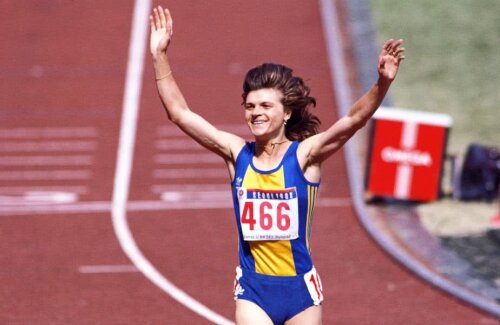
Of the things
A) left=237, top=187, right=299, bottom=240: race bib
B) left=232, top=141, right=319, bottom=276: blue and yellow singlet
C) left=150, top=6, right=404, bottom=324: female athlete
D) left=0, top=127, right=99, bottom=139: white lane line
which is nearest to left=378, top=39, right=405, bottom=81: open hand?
left=150, top=6, right=404, bottom=324: female athlete

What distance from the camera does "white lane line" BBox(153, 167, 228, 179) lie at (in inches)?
538

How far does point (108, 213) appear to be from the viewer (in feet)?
41.1

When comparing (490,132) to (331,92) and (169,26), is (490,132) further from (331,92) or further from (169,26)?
(169,26)

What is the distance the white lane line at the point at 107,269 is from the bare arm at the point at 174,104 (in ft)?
15.1

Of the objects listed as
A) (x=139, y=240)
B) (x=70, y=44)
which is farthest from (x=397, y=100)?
(x=139, y=240)

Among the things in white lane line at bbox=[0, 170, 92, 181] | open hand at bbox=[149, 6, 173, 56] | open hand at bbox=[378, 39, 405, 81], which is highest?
open hand at bbox=[149, 6, 173, 56]

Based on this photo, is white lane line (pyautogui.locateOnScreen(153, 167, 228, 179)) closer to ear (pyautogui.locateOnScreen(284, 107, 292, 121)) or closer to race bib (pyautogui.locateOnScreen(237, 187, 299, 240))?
ear (pyautogui.locateOnScreen(284, 107, 292, 121))

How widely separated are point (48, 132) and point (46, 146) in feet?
1.49

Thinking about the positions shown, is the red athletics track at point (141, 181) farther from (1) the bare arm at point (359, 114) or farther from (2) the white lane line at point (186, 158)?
(1) the bare arm at point (359, 114)

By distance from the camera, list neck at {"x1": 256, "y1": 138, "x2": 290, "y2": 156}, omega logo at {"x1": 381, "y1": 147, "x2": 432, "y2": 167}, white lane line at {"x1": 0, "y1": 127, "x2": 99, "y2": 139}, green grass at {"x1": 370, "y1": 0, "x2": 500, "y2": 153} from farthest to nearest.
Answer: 1. green grass at {"x1": 370, "y1": 0, "x2": 500, "y2": 153}
2. white lane line at {"x1": 0, "y1": 127, "x2": 99, "y2": 139}
3. omega logo at {"x1": 381, "y1": 147, "x2": 432, "y2": 167}
4. neck at {"x1": 256, "y1": 138, "x2": 290, "y2": 156}

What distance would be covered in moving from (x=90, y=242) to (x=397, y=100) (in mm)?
6885

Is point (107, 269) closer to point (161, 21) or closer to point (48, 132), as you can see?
point (48, 132)

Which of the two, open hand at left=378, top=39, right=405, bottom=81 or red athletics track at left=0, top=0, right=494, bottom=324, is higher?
open hand at left=378, top=39, right=405, bottom=81

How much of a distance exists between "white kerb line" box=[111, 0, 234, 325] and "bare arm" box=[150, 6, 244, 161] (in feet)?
11.1
